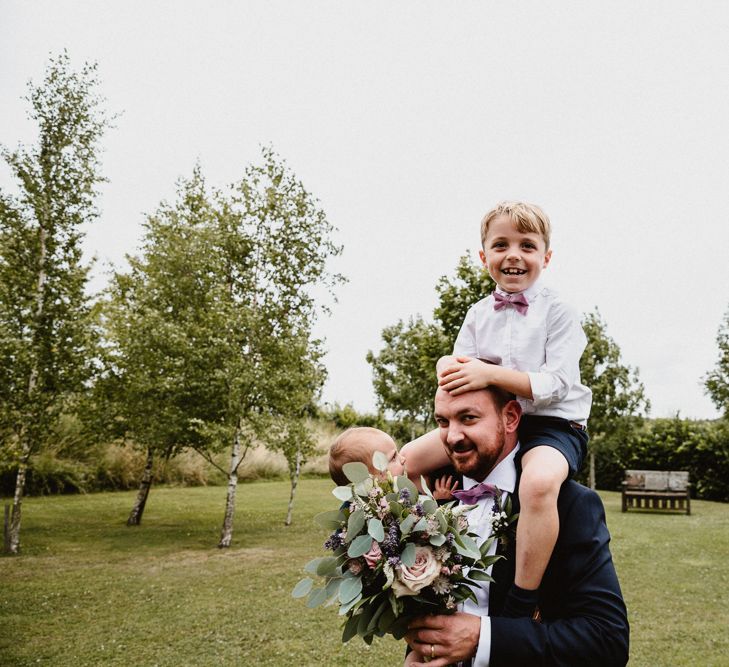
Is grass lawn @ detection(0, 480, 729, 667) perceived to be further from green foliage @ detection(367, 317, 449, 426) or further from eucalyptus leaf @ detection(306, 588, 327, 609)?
green foliage @ detection(367, 317, 449, 426)

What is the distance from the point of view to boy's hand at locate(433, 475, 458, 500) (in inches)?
102

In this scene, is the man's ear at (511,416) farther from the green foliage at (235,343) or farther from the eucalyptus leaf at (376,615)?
the green foliage at (235,343)

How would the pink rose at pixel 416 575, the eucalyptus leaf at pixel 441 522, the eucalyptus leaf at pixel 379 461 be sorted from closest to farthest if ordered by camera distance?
the pink rose at pixel 416 575
the eucalyptus leaf at pixel 441 522
the eucalyptus leaf at pixel 379 461

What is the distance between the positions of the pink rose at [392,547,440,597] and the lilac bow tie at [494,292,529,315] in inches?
47.1

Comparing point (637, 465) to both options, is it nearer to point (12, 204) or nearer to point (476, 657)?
point (12, 204)

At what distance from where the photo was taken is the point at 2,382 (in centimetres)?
1148

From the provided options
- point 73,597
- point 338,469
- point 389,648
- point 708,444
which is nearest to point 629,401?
point 708,444

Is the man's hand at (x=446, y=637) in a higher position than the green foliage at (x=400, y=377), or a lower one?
lower

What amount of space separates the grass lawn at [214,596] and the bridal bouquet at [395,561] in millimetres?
5724

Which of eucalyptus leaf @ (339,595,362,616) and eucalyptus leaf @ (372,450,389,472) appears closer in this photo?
eucalyptus leaf @ (339,595,362,616)

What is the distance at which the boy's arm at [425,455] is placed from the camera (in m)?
2.70

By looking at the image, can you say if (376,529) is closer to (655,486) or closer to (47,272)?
(47,272)

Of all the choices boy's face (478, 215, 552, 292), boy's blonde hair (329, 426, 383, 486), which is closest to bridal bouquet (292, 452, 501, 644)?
boy's blonde hair (329, 426, 383, 486)

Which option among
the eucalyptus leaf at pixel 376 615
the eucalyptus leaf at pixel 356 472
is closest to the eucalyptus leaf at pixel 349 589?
the eucalyptus leaf at pixel 376 615
